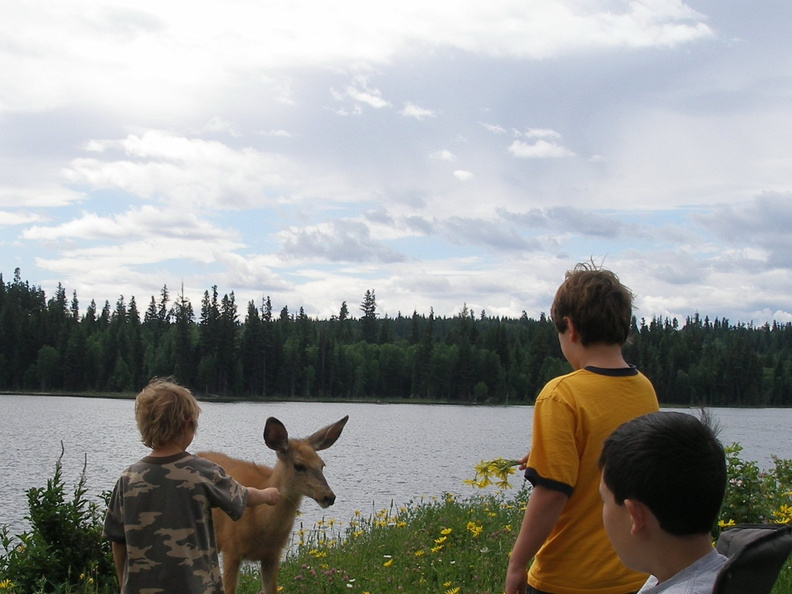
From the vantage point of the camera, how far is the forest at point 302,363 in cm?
11031

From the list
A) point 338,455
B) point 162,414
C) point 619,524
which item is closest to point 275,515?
point 162,414

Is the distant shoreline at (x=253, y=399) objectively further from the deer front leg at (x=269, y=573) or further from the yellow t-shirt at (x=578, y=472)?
the yellow t-shirt at (x=578, y=472)

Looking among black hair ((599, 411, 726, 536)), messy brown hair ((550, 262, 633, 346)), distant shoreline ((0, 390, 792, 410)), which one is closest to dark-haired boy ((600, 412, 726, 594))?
black hair ((599, 411, 726, 536))

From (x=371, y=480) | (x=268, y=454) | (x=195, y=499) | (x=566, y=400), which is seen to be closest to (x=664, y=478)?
(x=566, y=400)

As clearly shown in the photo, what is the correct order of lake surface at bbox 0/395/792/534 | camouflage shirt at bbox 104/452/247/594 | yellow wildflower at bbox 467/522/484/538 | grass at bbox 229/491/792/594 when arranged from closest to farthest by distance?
camouflage shirt at bbox 104/452/247/594 < grass at bbox 229/491/792/594 < yellow wildflower at bbox 467/522/484/538 < lake surface at bbox 0/395/792/534

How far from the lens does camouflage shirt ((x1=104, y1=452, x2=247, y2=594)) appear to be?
450 cm

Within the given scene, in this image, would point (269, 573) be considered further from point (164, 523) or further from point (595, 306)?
point (595, 306)

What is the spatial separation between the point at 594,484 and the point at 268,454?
76.3 feet

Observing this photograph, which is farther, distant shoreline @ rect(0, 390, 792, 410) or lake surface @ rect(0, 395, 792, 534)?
distant shoreline @ rect(0, 390, 792, 410)

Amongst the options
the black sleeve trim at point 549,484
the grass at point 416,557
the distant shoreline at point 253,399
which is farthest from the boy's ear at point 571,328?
the distant shoreline at point 253,399

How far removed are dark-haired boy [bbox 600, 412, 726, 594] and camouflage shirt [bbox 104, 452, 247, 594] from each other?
2.80 metres

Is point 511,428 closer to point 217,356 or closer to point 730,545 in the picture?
point 730,545

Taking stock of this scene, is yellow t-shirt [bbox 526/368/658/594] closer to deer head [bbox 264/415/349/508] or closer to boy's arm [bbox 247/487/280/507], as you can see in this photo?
boy's arm [bbox 247/487/280/507]

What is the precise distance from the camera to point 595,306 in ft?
12.3
